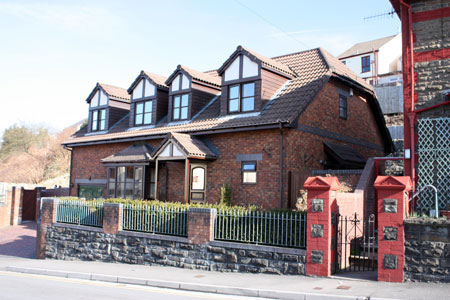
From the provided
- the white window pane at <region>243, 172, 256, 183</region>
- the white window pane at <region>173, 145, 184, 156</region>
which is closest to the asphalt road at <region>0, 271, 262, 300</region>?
the white window pane at <region>173, 145, 184, 156</region>

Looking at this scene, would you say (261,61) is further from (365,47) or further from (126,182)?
(365,47)

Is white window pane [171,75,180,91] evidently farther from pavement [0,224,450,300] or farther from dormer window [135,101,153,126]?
pavement [0,224,450,300]

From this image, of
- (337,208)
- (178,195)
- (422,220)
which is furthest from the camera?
(178,195)

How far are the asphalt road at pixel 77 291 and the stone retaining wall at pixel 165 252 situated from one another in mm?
2175

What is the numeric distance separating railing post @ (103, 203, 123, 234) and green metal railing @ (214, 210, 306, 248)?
428 centimetres

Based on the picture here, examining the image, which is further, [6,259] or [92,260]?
[6,259]

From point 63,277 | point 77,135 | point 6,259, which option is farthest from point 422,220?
point 77,135

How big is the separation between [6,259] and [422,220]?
15.5 meters

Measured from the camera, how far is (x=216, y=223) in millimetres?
12508

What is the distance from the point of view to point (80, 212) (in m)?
16.7

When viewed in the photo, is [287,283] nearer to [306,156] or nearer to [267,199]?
[267,199]

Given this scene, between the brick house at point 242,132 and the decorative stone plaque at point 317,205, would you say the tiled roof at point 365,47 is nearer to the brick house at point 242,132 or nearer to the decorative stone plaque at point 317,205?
the brick house at point 242,132

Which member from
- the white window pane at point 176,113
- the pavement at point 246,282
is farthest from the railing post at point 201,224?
the white window pane at point 176,113

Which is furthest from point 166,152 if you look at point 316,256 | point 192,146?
point 316,256
